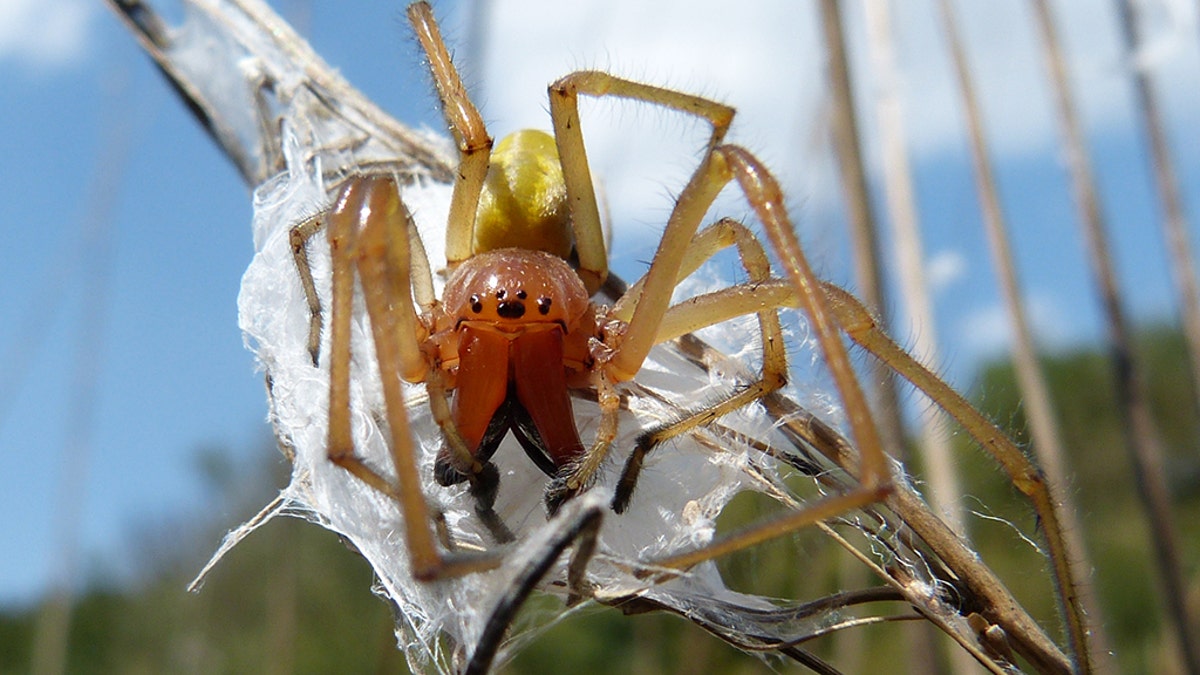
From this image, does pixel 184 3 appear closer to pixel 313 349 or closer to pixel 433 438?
pixel 313 349

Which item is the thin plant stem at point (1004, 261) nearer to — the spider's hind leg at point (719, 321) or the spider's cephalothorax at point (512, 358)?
the spider's hind leg at point (719, 321)

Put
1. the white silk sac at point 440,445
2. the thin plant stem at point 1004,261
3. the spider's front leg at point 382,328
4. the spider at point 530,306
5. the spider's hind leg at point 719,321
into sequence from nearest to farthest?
the spider's front leg at point 382,328
the spider at point 530,306
the white silk sac at point 440,445
the spider's hind leg at point 719,321
the thin plant stem at point 1004,261

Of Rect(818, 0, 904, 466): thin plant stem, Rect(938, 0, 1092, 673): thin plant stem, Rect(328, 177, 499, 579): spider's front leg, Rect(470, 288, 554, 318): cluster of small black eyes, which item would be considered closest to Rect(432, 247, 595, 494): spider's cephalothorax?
Rect(470, 288, 554, 318): cluster of small black eyes

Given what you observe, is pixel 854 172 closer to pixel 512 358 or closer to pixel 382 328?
pixel 512 358

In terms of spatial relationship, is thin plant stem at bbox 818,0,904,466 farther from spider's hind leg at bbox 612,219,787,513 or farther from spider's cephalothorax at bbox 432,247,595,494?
spider's cephalothorax at bbox 432,247,595,494

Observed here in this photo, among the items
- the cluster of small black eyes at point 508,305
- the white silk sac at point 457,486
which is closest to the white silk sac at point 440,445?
the white silk sac at point 457,486

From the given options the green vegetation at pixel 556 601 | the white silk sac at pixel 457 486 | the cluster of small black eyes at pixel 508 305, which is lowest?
the green vegetation at pixel 556 601

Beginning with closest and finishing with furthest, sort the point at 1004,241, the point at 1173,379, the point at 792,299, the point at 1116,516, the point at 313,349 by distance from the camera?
the point at 792,299 < the point at 313,349 < the point at 1004,241 < the point at 1116,516 < the point at 1173,379

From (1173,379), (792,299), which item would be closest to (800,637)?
(792,299)
